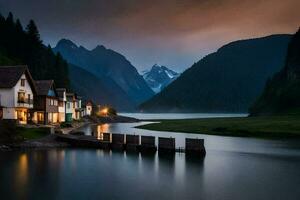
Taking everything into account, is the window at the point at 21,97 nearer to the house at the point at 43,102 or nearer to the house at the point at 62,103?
the house at the point at 43,102

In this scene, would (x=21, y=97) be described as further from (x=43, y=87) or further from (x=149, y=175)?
(x=149, y=175)

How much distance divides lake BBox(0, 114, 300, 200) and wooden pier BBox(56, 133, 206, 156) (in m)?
2.99

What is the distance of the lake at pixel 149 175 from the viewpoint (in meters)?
33.4

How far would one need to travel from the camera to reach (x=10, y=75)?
8225 centimetres

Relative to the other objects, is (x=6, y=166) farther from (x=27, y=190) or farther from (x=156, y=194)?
(x=156, y=194)

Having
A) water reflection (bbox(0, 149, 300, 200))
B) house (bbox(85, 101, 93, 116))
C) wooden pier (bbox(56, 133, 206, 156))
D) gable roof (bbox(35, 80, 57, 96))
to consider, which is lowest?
water reflection (bbox(0, 149, 300, 200))

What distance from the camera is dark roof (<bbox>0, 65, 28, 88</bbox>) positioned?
80.4 m

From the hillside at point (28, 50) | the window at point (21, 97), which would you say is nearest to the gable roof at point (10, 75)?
the window at point (21, 97)

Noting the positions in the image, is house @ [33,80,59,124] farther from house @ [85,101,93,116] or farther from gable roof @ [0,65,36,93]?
house @ [85,101,93,116]

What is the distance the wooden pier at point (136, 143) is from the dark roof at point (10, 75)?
18.6 metres

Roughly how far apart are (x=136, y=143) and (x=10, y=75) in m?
36.2

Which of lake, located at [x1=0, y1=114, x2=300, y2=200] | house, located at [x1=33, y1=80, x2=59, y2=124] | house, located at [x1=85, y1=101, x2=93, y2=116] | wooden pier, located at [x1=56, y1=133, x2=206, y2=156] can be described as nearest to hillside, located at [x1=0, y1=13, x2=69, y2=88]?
house, located at [x1=85, y1=101, x2=93, y2=116]

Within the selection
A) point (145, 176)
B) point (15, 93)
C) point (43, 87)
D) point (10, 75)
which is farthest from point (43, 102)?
point (145, 176)

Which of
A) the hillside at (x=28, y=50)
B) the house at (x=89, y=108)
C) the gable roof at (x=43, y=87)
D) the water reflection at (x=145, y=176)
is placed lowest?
the water reflection at (x=145, y=176)
